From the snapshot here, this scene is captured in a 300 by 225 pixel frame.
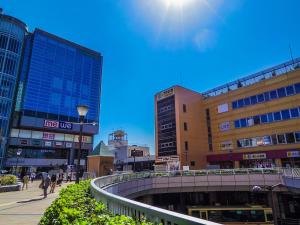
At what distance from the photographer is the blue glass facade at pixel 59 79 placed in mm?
62562

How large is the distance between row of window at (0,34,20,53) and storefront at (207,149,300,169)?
5643 centimetres

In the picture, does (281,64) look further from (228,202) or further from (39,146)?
(39,146)

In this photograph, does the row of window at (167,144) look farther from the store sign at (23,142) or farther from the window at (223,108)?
the store sign at (23,142)

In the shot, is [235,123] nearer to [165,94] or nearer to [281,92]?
[281,92]

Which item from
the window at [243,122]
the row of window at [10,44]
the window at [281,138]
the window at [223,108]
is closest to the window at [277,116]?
the window at [281,138]

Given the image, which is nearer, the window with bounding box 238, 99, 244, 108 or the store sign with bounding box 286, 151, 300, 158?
the store sign with bounding box 286, 151, 300, 158

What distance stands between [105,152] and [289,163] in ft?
92.8

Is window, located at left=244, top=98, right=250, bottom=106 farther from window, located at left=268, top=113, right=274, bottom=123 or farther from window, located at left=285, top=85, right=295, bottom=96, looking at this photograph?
window, located at left=285, top=85, right=295, bottom=96

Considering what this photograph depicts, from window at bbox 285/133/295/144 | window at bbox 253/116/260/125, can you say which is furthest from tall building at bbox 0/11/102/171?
window at bbox 285/133/295/144

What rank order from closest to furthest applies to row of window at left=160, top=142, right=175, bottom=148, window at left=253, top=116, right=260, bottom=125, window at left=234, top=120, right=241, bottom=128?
1. window at left=253, top=116, right=260, bottom=125
2. window at left=234, top=120, right=241, bottom=128
3. row of window at left=160, top=142, right=175, bottom=148

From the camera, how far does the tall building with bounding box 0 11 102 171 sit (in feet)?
198

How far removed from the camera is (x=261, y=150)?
38812 mm

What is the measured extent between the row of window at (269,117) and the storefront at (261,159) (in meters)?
5.35

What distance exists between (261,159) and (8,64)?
61742 mm
